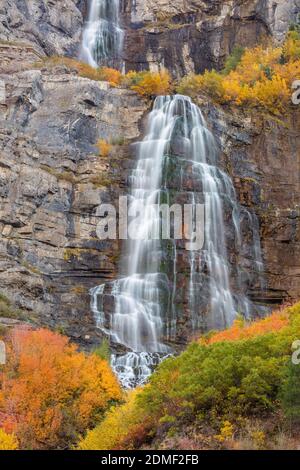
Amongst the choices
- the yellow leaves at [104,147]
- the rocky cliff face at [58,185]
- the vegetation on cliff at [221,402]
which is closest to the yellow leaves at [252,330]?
the vegetation on cliff at [221,402]

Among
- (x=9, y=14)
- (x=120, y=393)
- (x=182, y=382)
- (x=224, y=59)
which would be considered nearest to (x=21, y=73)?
(x=9, y=14)

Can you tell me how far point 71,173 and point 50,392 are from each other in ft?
74.4

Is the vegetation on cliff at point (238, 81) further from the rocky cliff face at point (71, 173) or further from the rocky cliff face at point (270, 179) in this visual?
the rocky cliff face at point (270, 179)

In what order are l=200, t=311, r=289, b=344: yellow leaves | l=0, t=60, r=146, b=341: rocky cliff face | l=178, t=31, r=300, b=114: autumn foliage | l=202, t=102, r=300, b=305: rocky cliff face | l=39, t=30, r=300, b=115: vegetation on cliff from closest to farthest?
l=200, t=311, r=289, b=344: yellow leaves, l=0, t=60, r=146, b=341: rocky cliff face, l=202, t=102, r=300, b=305: rocky cliff face, l=39, t=30, r=300, b=115: vegetation on cliff, l=178, t=31, r=300, b=114: autumn foliage

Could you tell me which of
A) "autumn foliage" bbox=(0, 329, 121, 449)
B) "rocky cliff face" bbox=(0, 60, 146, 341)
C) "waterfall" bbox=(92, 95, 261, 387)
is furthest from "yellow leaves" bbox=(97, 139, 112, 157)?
"autumn foliage" bbox=(0, 329, 121, 449)

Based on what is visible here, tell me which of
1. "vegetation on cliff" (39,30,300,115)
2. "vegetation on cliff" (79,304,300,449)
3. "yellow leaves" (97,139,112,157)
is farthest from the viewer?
"vegetation on cliff" (39,30,300,115)

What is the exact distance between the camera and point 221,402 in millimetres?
19891

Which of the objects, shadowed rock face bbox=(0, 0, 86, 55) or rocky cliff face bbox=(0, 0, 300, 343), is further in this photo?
shadowed rock face bbox=(0, 0, 86, 55)

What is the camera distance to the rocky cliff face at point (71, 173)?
39875 millimetres

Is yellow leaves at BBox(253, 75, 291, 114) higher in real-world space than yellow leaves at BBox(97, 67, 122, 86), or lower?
lower

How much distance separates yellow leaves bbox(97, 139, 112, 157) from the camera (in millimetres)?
48062

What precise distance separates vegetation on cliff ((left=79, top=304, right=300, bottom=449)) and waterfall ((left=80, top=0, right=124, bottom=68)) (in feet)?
164

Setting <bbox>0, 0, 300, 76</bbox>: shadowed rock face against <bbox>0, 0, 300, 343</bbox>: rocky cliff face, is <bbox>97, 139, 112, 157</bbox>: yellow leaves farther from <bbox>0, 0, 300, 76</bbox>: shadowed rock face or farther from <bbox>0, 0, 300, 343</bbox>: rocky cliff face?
<bbox>0, 0, 300, 76</bbox>: shadowed rock face

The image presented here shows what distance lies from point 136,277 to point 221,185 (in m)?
10.8
